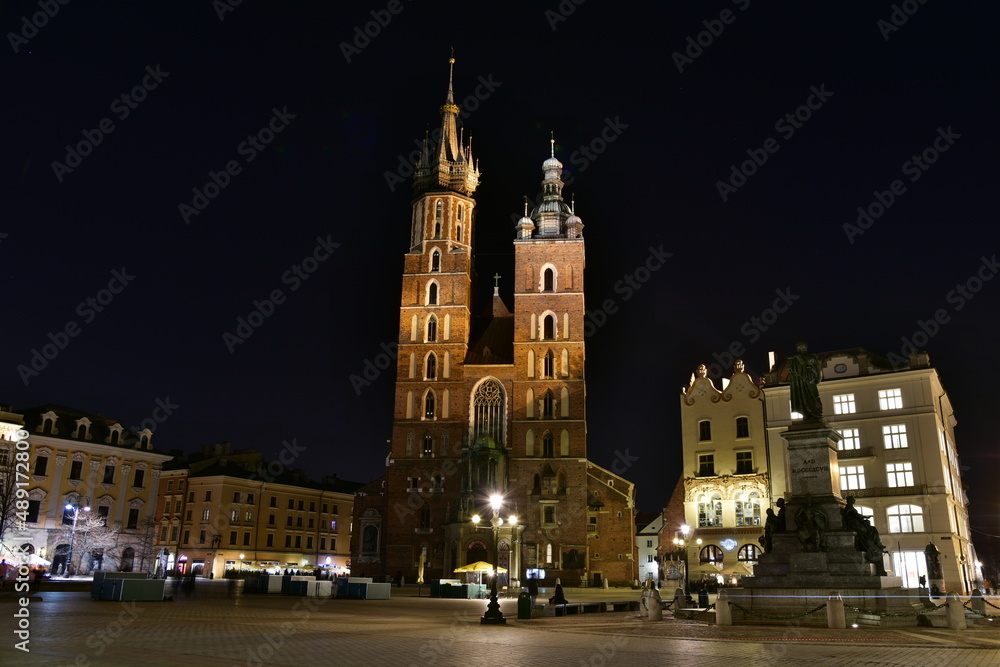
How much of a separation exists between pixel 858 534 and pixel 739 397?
30.0 meters

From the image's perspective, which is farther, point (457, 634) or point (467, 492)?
point (467, 492)

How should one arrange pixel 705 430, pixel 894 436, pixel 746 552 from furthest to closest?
pixel 705 430 → pixel 746 552 → pixel 894 436

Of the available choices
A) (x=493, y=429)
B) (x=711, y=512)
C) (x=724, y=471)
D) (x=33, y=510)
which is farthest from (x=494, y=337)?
(x=33, y=510)

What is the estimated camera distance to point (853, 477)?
142 feet

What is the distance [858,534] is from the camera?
20.4 m

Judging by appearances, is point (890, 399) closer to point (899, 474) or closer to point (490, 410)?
point (899, 474)

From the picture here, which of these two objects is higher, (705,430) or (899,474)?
(705,430)

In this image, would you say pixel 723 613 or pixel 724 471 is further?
pixel 724 471

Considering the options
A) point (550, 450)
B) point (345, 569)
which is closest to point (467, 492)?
point (550, 450)

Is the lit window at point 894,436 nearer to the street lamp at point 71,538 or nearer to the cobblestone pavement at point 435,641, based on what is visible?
the cobblestone pavement at point 435,641

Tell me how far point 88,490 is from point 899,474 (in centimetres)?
5278

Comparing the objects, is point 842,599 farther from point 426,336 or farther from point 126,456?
point 126,456

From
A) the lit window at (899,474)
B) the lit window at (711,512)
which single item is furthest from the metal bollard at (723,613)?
the lit window at (711,512)

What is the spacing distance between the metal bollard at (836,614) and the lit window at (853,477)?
27632 millimetres
